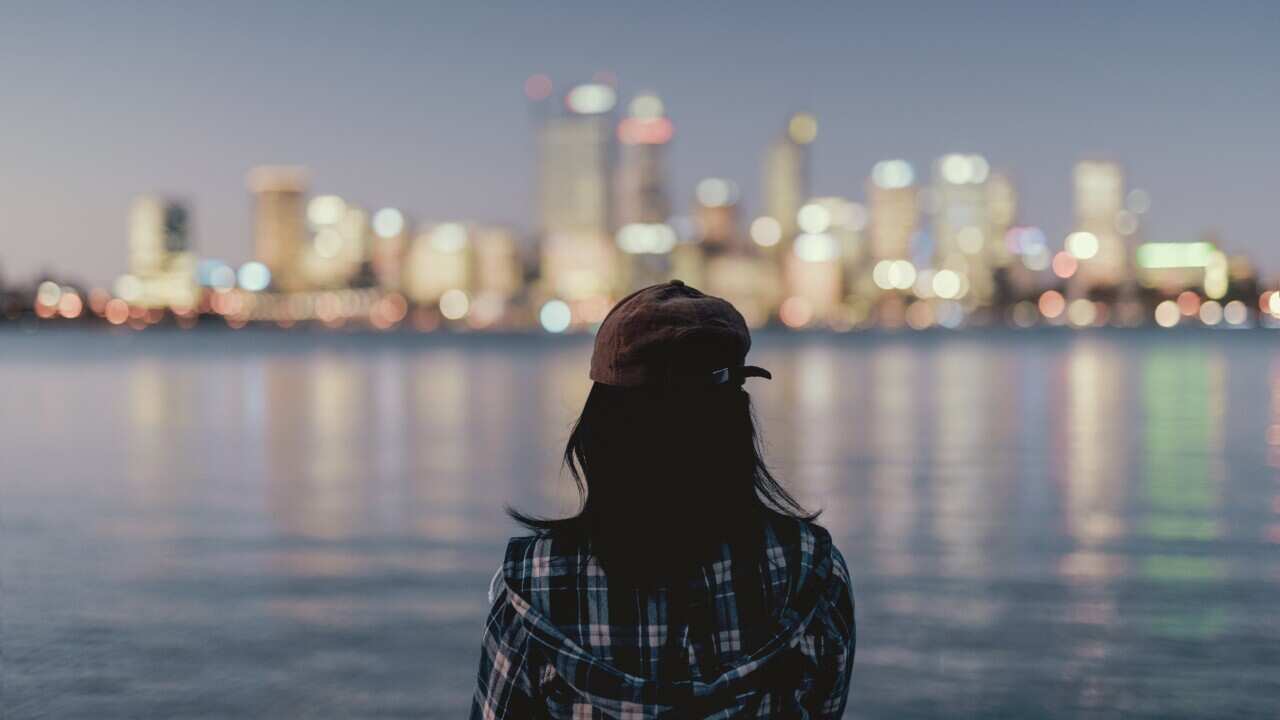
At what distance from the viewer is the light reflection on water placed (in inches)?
257

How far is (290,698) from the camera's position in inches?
250

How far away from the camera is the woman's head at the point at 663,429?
6.69ft

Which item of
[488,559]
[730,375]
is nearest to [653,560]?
[730,375]

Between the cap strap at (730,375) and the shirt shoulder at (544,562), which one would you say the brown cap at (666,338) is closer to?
the cap strap at (730,375)

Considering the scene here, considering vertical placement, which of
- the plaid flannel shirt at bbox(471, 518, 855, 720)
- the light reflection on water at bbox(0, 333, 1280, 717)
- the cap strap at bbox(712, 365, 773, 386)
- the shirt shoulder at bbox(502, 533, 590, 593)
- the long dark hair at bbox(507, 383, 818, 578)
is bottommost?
the light reflection on water at bbox(0, 333, 1280, 717)

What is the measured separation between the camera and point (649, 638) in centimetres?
209

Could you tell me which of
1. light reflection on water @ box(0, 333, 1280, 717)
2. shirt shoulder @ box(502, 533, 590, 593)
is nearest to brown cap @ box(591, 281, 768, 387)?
shirt shoulder @ box(502, 533, 590, 593)

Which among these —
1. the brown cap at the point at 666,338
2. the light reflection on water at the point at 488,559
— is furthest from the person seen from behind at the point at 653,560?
the light reflection on water at the point at 488,559

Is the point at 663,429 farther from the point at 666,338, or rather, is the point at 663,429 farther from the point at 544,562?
the point at 544,562

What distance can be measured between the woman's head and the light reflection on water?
4269 millimetres

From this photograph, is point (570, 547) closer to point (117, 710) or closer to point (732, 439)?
point (732, 439)

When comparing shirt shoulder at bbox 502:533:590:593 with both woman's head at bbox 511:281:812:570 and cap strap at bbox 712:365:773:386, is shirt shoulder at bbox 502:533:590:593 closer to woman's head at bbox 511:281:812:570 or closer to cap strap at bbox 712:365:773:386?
woman's head at bbox 511:281:812:570

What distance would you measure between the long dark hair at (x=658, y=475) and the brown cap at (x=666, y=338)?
0.12ft

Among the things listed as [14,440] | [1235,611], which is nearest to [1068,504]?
[1235,611]
